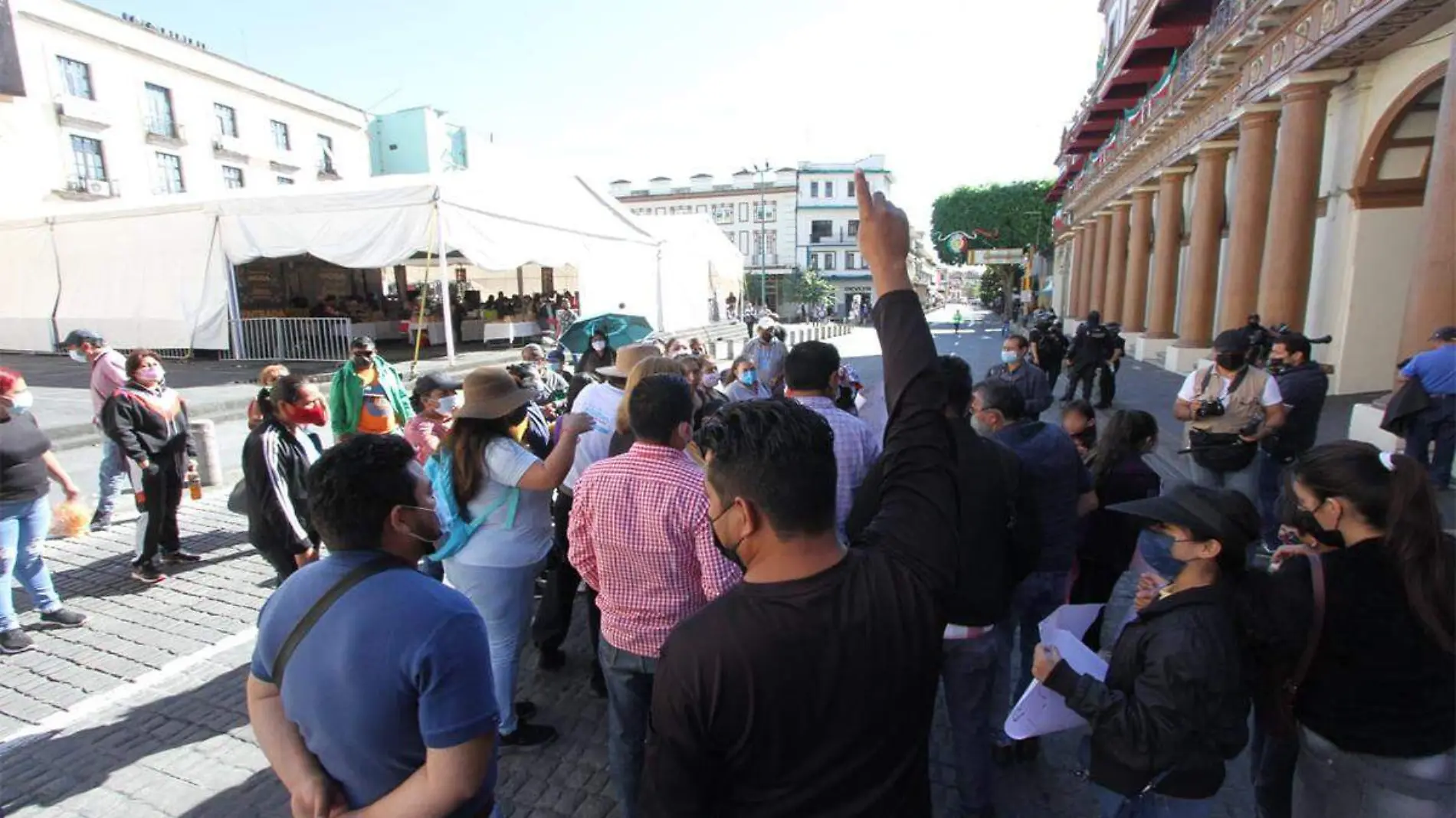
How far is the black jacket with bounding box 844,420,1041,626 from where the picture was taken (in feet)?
7.89

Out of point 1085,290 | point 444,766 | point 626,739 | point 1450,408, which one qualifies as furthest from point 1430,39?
point 1085,290

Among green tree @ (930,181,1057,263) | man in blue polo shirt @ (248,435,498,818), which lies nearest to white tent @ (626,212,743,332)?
man in blue polo shirt @ (248,435,498,818)

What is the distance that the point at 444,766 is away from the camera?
150cm

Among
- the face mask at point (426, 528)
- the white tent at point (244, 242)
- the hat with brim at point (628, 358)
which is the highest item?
the white tent at point (244, 242)

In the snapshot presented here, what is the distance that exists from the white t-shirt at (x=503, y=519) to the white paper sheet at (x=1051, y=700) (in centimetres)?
197

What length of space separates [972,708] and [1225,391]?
3.36m

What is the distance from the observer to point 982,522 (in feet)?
8.05

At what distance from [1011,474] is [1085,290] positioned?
95.0 ft

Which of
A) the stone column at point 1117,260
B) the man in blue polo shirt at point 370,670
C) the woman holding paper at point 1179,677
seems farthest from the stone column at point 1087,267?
the man in blue polo shirt at point 370,670

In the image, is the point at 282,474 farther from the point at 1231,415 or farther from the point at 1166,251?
the point at 1166,251

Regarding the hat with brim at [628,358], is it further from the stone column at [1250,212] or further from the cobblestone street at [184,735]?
the stone column at [1250,212]

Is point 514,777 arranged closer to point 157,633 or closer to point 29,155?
point 157,633

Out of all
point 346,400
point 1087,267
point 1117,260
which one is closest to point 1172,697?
point 346,400

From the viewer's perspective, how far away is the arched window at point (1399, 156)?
385 inches
